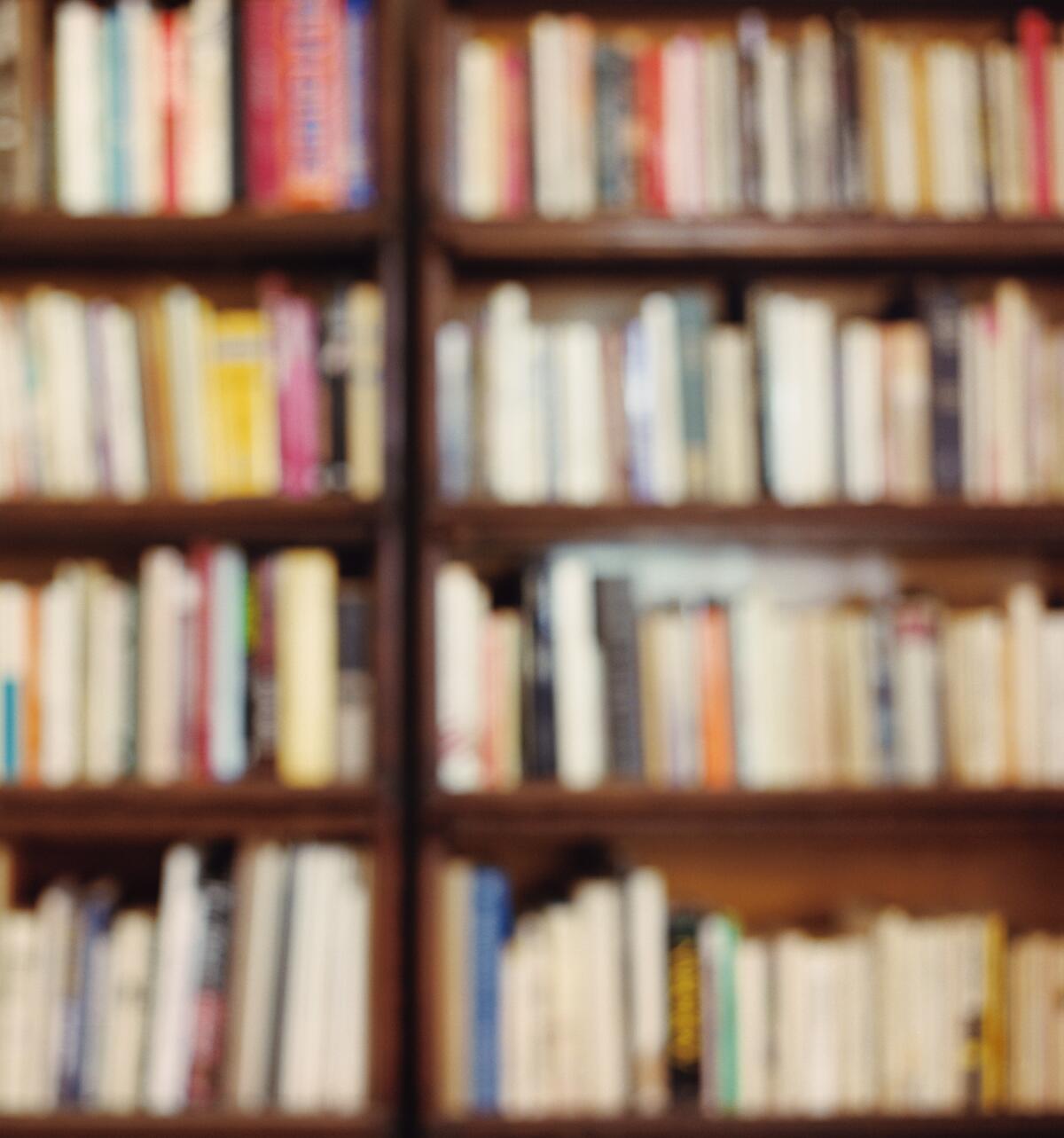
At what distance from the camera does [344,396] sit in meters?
1.54

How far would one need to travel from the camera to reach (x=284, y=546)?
5.44 feet

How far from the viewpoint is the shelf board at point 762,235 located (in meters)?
1.54

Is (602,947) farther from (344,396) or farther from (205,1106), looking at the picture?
(344,396)

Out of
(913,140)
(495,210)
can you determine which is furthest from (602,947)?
(913,140)

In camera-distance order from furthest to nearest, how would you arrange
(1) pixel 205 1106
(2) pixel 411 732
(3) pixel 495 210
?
1. (2) pixel 411 732
2. (3) pixel 495 210
3. (1) pixel 205 1106

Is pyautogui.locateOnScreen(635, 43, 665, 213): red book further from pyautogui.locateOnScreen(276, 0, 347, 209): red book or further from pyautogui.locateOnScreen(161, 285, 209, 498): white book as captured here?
pyautogui.locateOnScreen(161, 285, 209, 498): white book

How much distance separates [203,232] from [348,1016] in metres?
0.98

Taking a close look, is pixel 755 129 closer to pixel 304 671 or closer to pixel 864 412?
pixel 864 412

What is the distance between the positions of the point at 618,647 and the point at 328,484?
0.41 metres

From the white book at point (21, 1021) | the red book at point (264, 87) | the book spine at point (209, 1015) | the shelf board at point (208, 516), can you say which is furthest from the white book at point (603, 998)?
the red book at point (264, 87)

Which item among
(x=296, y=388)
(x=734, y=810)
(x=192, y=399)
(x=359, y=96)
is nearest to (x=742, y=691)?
(x=734, y=810)

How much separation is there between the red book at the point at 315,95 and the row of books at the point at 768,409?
27 cm

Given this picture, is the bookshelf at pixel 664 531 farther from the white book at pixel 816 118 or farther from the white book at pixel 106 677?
Result: the white book at pixel 106 677

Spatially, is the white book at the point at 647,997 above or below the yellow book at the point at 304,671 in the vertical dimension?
below
